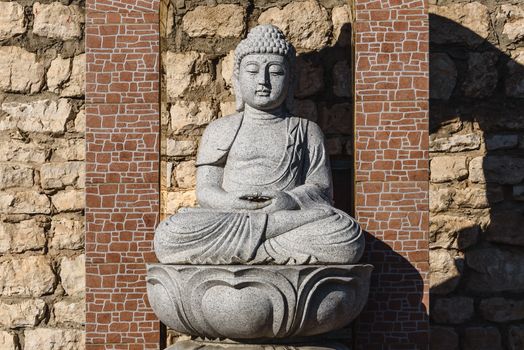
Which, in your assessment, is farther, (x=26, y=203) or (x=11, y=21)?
(x=11, y=21)

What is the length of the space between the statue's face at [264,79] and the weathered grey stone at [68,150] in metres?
1.59

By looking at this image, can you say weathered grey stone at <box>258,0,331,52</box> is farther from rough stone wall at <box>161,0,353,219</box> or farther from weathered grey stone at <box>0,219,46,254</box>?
weathered grey stone at <box>0,219,46,254</box>

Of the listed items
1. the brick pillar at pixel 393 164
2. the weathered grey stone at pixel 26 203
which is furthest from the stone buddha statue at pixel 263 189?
the weathered grey stone at pixel 26 203

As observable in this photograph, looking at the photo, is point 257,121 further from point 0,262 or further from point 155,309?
point 0,262

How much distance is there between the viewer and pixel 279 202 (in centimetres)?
591

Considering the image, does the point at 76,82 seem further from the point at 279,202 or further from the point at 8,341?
the point at 279,202

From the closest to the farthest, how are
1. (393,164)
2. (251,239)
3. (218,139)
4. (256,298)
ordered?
(256,298), (251,239), (218,139), (393,164)

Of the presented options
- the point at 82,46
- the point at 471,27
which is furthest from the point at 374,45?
the point at 82,46

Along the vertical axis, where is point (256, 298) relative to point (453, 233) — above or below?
below

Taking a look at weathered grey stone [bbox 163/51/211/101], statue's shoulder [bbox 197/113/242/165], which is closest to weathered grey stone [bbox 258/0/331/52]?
weathered grey stone [bbox 163/51/211/101]

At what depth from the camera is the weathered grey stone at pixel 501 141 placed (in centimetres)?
735

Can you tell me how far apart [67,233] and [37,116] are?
847mm

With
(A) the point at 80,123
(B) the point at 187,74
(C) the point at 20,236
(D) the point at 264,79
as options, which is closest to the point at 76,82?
(A) the point at 80,123

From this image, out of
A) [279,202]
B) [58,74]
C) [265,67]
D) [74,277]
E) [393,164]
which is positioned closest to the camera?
[279,202]
